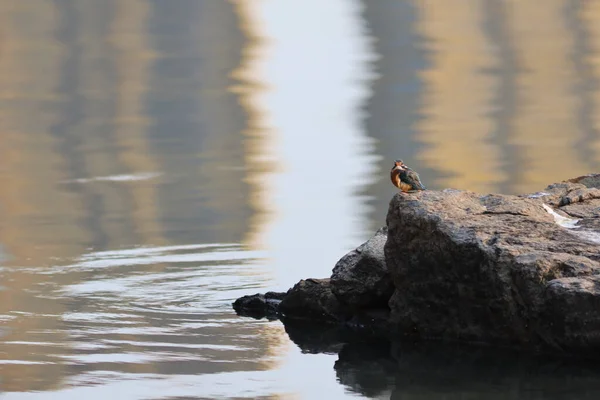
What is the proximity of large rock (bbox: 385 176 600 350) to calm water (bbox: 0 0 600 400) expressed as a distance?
0.21m

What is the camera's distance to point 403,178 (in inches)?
302

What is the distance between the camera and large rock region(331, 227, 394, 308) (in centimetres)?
748

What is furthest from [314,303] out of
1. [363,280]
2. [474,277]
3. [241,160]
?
[241,160]

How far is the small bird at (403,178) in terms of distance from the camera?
25.1 feet

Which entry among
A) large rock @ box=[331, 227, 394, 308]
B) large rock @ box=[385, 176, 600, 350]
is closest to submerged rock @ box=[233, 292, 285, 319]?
large rock @ box=[331, 227, 394, 308]

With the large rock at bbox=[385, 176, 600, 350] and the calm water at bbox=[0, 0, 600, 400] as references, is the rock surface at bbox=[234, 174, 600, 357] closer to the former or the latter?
the large rock at bbox=[385, 176, 600, 350]

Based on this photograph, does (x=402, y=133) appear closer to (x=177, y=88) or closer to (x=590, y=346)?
(x=177, y=88)

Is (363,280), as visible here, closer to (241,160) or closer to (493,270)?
(493,270)

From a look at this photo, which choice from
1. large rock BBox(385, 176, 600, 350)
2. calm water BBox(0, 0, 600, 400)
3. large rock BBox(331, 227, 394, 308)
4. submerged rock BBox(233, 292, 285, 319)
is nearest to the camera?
large rock BBox(385, 176, 600, 350)

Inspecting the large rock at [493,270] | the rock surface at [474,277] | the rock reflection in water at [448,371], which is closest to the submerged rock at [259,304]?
the rock surface at [474,277]

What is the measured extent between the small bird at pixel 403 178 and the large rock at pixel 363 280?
1.23 feet

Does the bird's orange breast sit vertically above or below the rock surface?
above

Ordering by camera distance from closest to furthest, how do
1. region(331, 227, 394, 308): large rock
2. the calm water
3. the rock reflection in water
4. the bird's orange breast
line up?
the rock reflection in water
the calm water
region(331, 227, 394, 308): large rock
the bird's orange breast

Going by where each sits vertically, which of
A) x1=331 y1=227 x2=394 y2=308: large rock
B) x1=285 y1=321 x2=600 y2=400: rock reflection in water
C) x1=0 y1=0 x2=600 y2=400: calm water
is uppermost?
x1=331 y1=227 x2=394 y2=308: large rock
